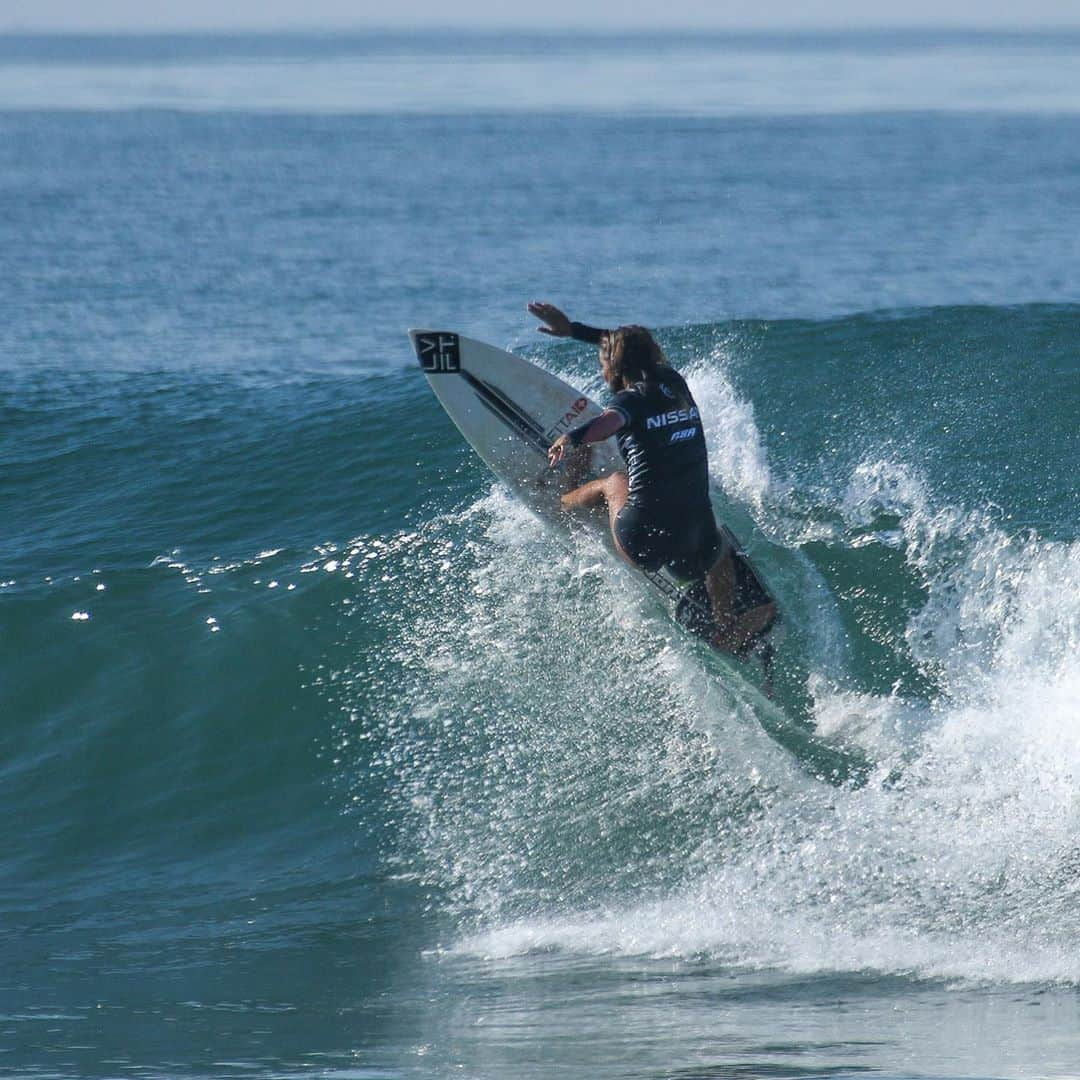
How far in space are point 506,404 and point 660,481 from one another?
162 centimetres

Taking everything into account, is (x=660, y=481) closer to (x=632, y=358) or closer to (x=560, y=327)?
(x=632, y=358)

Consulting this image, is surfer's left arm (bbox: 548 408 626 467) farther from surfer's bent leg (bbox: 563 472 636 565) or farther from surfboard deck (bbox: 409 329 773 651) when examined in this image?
surfboard deck (bbox: 409 329 773 651)

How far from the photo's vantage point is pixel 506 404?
8.96 m

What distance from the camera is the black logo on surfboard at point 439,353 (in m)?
8.84

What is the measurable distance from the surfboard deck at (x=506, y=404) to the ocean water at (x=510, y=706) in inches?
20.7

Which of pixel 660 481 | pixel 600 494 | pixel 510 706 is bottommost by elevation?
pixel 510 706

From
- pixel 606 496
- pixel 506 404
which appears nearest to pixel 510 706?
A: pixel 606 496

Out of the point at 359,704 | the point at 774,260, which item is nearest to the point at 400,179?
the point at 774,260

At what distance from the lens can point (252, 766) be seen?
8.30 meters

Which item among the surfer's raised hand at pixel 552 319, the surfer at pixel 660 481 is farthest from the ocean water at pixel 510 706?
the surfer's raised hand at pixel 552 319

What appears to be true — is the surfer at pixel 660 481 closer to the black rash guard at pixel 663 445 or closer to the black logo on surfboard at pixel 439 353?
the black rash guard at pixel 663 445

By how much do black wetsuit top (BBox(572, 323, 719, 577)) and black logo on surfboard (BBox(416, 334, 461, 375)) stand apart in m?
1.21

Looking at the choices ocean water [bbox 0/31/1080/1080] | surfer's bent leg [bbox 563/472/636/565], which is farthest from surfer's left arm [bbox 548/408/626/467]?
ocean water [bbox 0/31/1080/1080]

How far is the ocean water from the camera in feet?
19.0
